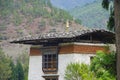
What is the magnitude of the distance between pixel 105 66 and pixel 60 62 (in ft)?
38.2

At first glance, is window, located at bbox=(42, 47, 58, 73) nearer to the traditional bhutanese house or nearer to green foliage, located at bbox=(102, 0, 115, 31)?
the traditional bhutanese house

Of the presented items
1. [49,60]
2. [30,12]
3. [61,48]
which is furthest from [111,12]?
[30,12]

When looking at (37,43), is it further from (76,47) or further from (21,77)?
(21,77)

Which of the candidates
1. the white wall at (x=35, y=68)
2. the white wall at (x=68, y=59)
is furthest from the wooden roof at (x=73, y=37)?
the white wall at (x=35, y=68)

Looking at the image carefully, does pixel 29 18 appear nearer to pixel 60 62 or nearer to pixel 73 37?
pixel 60 62

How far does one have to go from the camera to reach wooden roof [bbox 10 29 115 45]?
24.3 m

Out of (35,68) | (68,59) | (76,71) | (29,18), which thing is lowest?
(35,68)

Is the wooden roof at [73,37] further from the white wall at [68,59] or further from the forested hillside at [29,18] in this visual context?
the forested hillside at [29,18]

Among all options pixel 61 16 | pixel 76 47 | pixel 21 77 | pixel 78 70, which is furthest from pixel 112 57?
pixel 61 16

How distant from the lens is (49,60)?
2627 centimetres

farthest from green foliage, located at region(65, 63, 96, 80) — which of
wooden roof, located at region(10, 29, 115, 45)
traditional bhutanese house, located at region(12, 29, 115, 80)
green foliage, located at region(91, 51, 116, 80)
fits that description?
green foliage, located at region(91, 51, 116, 80)

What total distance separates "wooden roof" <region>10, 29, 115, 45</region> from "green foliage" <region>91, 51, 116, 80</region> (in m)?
9.46

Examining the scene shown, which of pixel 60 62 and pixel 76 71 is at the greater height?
pixel 60 62

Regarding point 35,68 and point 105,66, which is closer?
point 105,66
